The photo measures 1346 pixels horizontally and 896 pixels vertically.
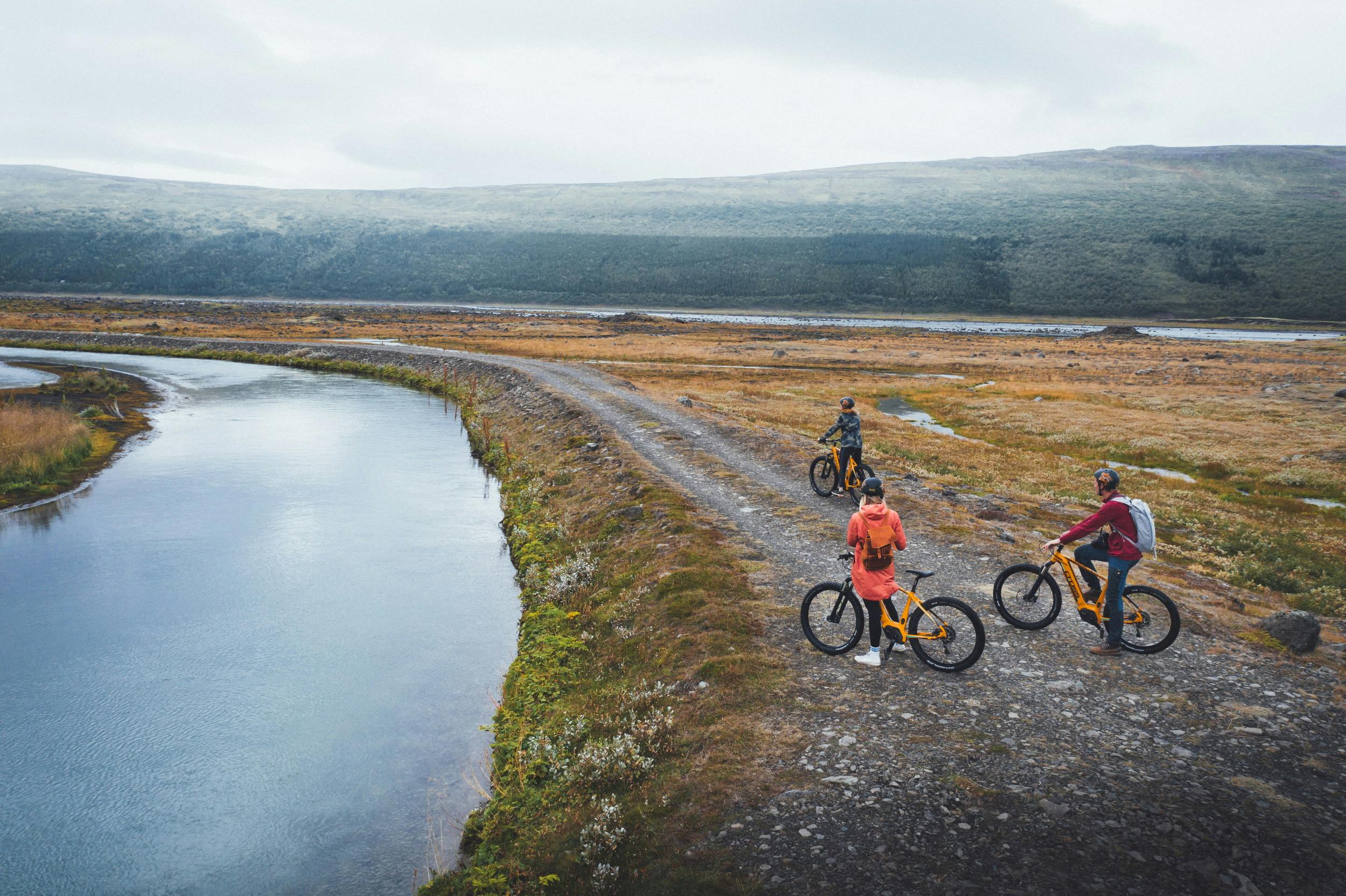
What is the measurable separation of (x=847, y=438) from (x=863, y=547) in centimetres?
1109

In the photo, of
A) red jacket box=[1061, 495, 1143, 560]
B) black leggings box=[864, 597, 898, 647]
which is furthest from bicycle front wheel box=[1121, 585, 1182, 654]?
black leggings box=[864, 597, 898, 647]

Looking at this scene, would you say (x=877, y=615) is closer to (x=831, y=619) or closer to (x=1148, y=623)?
(x=831, y=619)

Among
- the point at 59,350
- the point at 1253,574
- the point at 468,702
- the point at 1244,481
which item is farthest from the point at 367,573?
the point at 59,350

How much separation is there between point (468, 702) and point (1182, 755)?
479 inches

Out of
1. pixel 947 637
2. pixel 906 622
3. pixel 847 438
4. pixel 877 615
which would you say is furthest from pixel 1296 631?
pixel 847 438

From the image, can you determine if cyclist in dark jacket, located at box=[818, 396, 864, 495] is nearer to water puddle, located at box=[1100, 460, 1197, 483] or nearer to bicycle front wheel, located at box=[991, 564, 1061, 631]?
bicycle front wheel, located at box=[991, 564, 1061, 631]

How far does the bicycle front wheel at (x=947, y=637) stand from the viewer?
11.8 metres

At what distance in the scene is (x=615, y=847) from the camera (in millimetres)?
9391

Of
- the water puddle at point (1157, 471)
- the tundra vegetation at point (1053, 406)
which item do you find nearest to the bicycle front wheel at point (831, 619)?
the tundra vegetation at point (1053, 406)

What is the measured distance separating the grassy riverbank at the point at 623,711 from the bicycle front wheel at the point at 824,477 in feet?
14.1

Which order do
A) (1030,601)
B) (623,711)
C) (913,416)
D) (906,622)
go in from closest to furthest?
(906,622), (623,711), (1030,601), (913,416)

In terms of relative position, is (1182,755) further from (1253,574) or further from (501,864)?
(1253,574)

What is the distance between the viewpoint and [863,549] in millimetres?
11398

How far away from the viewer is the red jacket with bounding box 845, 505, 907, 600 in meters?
11.2
